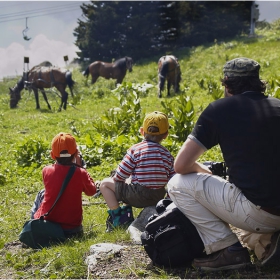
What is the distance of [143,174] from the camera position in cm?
461

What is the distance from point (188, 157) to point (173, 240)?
2.17 ft

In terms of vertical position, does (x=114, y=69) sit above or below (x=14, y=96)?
above

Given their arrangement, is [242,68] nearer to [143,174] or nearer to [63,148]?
[143,174]

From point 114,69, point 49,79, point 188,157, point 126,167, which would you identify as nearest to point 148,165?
point 126,167

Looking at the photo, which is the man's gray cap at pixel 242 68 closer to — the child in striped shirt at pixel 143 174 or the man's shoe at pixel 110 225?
the child in striped shirt at pixel 143 174

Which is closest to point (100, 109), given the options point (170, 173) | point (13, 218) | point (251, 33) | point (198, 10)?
point (13, 218)

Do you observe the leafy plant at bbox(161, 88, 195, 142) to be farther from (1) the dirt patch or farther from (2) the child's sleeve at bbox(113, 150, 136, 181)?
(1) the dirt patch

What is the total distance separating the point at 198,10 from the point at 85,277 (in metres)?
37.7

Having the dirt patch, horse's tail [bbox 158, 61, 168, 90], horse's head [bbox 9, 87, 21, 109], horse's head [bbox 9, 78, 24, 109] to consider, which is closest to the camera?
the dirt patch

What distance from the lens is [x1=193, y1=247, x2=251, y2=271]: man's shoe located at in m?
3.35

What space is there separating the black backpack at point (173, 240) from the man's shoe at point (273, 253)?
463mm

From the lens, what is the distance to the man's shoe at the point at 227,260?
335 cm

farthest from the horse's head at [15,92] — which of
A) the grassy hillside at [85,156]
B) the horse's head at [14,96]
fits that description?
the grassy hillside at [85,156]

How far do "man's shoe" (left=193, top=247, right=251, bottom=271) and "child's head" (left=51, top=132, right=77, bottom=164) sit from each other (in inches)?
72.9
